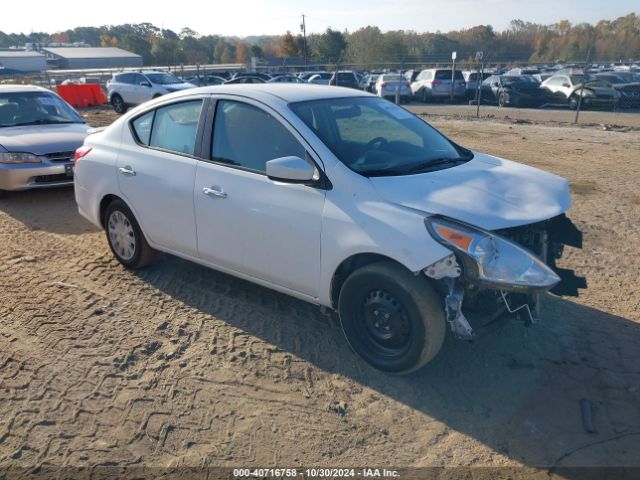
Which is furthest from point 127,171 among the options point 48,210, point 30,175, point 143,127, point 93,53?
point 93,53

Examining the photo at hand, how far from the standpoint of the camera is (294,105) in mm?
4164

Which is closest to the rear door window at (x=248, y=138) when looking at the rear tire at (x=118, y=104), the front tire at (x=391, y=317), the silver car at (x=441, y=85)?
the front tire at (x=391, y=317)

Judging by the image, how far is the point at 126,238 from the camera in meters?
5.38

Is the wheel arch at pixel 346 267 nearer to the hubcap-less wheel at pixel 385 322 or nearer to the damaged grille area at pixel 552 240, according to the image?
the hubcap-less wheel at pixel 385 322

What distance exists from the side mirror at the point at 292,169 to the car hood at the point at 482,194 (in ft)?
1.39

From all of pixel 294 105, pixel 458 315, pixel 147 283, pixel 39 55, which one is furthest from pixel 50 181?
pixel 39 55

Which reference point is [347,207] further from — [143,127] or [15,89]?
[15,89]

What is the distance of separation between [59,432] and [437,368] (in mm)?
2384

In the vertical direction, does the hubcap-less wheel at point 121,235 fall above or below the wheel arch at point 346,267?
below

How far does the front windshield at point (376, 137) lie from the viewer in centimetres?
394

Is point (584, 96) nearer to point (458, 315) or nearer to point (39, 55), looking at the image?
point (458, 315)

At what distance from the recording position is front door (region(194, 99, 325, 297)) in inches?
151

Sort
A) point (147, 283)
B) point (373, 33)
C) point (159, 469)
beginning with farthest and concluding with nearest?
point (373, 33), point (147, 283), point (159, 469)

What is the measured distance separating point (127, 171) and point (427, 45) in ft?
242
